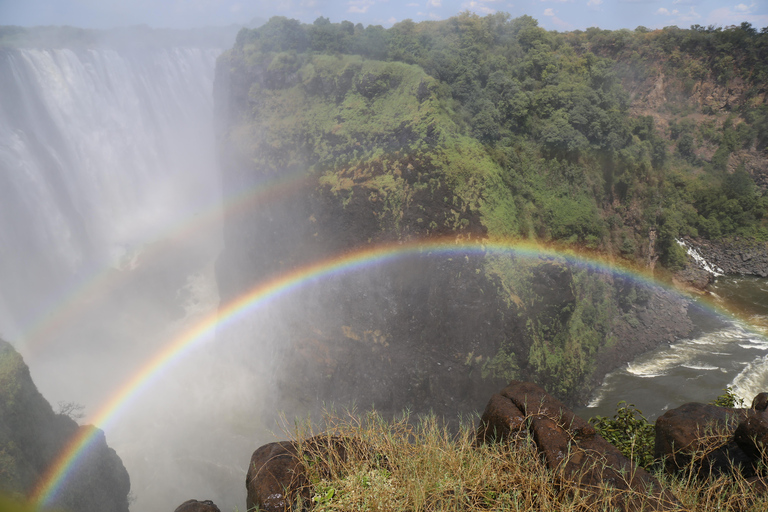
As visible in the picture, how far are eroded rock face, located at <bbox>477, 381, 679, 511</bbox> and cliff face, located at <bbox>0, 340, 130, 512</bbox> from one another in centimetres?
1153

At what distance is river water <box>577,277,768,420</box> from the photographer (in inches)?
698

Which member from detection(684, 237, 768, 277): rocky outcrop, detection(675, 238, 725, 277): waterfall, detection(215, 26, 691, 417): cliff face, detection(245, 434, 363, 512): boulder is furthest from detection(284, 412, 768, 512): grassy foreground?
detection(684, 237, 768, 277): rocky outcrop

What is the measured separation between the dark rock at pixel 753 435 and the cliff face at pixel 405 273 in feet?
34.0

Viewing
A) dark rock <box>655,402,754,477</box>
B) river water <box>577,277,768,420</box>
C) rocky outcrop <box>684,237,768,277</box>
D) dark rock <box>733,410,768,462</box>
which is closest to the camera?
dark rock <box>733,410,768,462</box>

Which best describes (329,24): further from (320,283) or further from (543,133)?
(320,283)

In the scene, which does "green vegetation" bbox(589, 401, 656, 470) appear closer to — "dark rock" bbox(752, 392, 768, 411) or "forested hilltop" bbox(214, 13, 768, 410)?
"dark rock" bbox(752, 392, 768, 411)

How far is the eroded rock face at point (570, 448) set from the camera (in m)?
5.80

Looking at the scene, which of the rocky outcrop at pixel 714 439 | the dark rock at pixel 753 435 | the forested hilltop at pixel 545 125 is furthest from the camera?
the forested hilltop at pixel 545 125

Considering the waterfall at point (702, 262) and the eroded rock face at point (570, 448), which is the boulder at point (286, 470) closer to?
the eroded rock face at point (570, 448)

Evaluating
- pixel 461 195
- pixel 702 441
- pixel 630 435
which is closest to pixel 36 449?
pixel 630 435

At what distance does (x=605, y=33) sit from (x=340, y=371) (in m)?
34.3

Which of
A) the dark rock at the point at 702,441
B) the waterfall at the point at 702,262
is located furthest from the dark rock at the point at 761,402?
the waterfall at the point at 702,262

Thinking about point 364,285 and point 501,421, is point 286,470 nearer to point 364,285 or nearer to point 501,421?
point 501,421

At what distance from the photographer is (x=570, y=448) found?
6539mm
